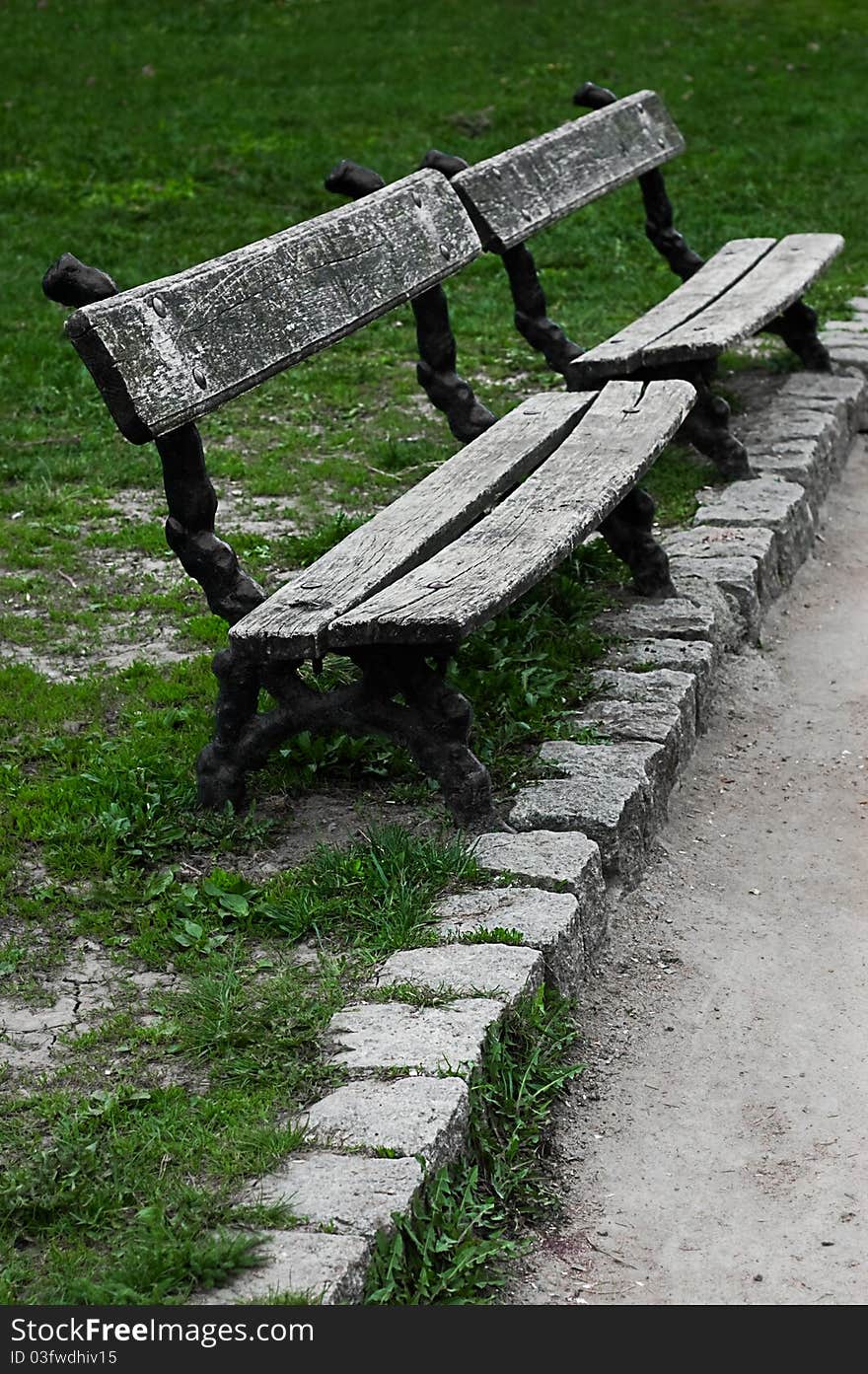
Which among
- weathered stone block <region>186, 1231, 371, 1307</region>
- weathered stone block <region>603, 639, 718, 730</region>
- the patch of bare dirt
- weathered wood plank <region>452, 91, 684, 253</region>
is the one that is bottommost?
weathered stone block <region>603, 639, 718, 730</region>

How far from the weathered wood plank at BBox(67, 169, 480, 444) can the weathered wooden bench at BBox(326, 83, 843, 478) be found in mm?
246

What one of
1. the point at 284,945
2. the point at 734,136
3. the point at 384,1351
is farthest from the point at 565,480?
the point at 734,136

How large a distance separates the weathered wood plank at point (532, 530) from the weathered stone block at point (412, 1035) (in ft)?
2.40

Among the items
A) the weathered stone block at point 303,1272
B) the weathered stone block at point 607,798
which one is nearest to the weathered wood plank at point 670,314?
the weathered stone block at point 607,798

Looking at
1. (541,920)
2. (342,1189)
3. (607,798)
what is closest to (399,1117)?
(342,1189)

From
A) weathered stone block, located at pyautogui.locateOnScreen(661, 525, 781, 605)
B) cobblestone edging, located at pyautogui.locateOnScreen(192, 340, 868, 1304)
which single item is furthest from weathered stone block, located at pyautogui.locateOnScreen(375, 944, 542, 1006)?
weathered stone block, located at pyautogui.locateOnScreen(661, 525, 781, 605)

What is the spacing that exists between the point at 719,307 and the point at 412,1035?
12.8 feet

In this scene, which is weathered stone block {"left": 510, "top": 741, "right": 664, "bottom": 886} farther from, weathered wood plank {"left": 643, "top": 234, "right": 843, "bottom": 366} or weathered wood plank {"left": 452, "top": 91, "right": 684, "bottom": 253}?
weathered wood plank {"left": 452, "top": 91, "right": 684, "bottom": 253}

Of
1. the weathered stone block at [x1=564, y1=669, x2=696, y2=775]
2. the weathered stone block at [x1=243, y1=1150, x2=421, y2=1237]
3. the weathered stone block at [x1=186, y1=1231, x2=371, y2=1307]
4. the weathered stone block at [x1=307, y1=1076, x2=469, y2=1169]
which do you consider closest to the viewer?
the weathered stone block at [x1=186, y1=1231, x2=371, y2=1307]

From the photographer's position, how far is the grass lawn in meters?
2.73

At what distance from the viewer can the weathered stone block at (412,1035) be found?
2.81m

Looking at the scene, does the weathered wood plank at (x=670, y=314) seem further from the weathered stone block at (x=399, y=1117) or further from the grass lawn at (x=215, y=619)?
the weathered stone block at (x=399, y=1117)

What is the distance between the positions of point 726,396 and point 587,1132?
15.1 ft

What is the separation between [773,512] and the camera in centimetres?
550
